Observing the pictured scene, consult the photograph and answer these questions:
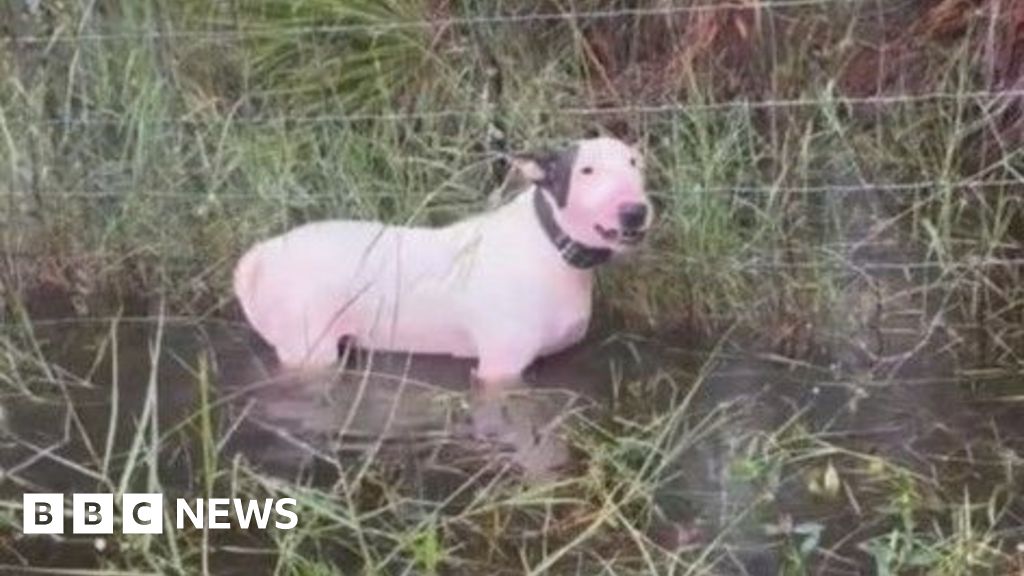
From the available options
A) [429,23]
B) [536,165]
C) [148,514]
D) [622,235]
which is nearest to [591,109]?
[429,23]

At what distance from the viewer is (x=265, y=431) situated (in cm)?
311

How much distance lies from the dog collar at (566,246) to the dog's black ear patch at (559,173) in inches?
1.0

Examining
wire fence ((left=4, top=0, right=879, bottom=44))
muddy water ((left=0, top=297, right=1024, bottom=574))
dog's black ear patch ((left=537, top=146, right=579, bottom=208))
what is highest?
wire fence ((left=4, top=0, right=879, bottom=44))

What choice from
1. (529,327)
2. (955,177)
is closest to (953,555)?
(529,327)

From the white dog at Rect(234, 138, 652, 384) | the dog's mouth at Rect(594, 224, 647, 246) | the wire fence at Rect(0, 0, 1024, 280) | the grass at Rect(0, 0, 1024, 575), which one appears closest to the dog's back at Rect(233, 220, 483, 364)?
the white dog at Rect(234, 138, 652, 384)

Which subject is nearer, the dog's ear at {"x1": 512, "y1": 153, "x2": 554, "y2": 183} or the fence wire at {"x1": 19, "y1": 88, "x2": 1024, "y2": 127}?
the dog's ear at {"x1": 512, "y1": 153, "x2": 554, "y2": 183}

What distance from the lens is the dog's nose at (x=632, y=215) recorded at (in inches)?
127

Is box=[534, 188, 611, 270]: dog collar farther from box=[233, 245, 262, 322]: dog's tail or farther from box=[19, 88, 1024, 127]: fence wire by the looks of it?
box=[19, 88, 1024, 127]: fence wire

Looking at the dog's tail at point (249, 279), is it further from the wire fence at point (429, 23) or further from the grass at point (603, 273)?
the wire fence at point (429, 23)

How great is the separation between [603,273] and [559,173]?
16.3 inches

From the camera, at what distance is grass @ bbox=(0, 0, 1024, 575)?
2639mm

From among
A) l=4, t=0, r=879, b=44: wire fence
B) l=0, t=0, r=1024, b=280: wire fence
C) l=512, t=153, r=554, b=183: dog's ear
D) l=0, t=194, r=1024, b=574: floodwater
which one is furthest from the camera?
l=4, t=0, r=879, b=44: wire fence

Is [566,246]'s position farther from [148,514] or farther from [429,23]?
[429,23]

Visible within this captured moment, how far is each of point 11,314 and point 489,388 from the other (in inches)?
42.5
